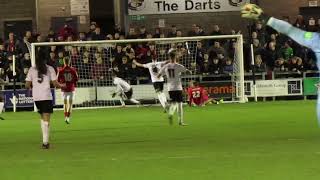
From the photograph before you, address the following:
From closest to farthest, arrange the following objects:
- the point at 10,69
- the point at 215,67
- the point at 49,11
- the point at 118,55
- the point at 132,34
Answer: the point at 10,69, the point at 118,55, the point at 215,67, the point at 132,34, the point at 49,11

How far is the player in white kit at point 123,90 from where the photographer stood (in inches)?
1094

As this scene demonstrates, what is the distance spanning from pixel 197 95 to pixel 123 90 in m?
3.21

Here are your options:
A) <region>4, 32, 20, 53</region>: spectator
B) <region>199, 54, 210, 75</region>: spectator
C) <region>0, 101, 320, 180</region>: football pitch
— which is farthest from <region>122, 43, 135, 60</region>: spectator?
<region>0, 101, 320, 180</region>: football pitch

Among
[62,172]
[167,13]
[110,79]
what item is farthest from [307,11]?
[62,172]

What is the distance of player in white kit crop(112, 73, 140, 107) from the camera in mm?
27781

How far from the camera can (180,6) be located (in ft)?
111

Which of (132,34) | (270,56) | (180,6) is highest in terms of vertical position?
(180,6)

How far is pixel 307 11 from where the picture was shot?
3609 cm

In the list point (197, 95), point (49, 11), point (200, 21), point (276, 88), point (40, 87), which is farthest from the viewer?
point (49, 11)

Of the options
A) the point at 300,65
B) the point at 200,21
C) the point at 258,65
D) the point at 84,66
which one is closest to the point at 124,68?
the point at 84,66

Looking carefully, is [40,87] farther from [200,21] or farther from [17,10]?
[17,10]

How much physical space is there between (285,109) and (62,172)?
14871mm

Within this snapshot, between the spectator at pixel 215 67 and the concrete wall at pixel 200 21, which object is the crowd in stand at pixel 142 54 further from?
Result: the concrete wall at pixel 200 21

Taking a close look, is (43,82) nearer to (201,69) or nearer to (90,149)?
(90,149)
